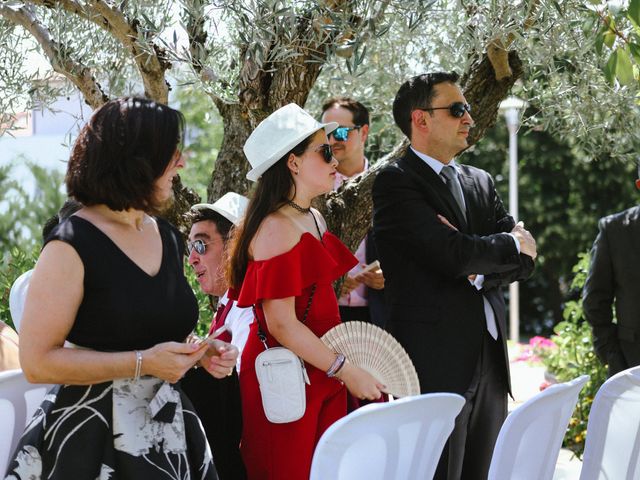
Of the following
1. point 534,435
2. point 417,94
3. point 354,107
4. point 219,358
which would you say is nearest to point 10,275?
point 354,107

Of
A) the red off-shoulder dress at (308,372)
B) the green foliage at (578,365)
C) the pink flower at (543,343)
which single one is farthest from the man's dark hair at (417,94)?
the pink flower at (543,343)

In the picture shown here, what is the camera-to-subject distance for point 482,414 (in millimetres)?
4043

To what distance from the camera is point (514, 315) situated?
55.0 feet

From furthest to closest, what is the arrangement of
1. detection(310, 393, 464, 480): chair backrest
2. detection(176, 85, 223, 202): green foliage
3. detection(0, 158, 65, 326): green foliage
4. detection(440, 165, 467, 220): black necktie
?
detection(176, 85, 223, 202): green foliage → detection(0, 158, 65, 326): green foliage → detection(440, 165, 467, 220): black necktie → detection(310, 393, 464, 480): chair backrest

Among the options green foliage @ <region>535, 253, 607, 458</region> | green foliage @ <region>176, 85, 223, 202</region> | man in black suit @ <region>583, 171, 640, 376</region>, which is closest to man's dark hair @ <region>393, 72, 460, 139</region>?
man in black suit @ <region>583, 171, 640, 376</region>

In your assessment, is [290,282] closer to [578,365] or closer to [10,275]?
[10,275]

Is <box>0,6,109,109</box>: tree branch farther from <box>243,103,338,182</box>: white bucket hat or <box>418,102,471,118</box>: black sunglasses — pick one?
<box>418,102,471,118</box>: black sunglasses

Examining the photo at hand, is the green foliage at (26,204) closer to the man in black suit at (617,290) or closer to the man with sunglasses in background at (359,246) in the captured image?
the man with sunglasses in background at (359,246)

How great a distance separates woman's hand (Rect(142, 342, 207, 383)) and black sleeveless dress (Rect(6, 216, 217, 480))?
0.26 feet

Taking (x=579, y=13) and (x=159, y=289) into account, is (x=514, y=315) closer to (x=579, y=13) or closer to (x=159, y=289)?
(x=579, y=13)

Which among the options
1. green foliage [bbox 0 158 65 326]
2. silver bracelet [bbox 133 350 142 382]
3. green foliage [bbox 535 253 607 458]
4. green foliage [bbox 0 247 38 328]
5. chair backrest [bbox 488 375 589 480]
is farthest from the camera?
green foliage [bbox 0 158 65 326]

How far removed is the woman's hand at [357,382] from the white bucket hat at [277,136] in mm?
814

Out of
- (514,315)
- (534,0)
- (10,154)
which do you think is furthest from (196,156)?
(534,0)

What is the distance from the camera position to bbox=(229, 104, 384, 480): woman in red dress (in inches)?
133
